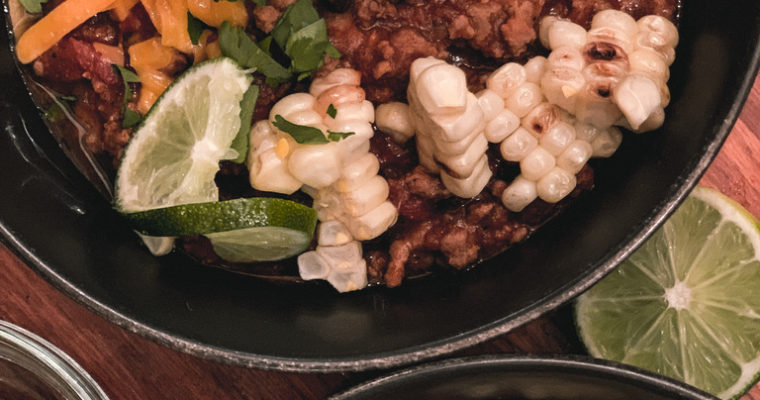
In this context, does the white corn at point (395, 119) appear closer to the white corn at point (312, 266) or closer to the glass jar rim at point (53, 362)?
the white corn at point (312, 266)

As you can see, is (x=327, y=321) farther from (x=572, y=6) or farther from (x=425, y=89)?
(x=572, y=6)

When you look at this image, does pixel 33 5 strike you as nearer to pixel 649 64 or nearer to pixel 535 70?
pixel 535 70

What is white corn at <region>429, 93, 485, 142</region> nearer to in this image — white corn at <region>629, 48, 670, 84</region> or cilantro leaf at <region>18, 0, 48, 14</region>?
white corn at <region>629, 48, 670, 84</region>

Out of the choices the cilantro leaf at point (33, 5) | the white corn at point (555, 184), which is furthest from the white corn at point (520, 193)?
the cilantro leaf at point (33, 5)

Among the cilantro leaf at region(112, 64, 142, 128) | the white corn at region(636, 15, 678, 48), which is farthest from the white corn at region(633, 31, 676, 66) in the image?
the cilantro leaf at region(112, 64, 142, 128)

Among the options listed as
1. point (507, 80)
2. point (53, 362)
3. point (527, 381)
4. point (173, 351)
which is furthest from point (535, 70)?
point (53, 362)

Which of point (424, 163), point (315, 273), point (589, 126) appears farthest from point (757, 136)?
point (315, 273)

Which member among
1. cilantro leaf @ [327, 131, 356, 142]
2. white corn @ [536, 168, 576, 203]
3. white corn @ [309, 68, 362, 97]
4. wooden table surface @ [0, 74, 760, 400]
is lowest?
wooden table surface @ [0, 74, 760, 400]
